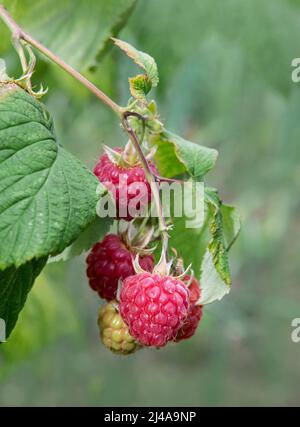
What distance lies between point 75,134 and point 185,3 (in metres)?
2.62

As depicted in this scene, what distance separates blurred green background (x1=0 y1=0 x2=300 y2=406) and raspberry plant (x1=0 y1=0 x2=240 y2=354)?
2.81 ft

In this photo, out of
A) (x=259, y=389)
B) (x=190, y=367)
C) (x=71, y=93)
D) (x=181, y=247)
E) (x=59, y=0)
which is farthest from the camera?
(x=190, y=367)

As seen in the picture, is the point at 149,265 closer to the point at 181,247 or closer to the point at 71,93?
the point at 181,247

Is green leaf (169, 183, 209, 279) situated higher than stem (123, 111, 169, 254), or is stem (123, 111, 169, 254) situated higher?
green leaf (169, 183, 209, 279)

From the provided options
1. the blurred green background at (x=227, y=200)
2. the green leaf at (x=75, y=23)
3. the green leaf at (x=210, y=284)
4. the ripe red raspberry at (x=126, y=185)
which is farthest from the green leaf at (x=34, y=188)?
the blurred green background at (x=227, y=200)

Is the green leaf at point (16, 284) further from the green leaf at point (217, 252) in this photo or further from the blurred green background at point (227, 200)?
the blurred green background at point (227, 200)

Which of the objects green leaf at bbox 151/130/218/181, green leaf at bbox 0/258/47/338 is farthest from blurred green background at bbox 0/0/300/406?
green leaf at bbox 0/258/47/338

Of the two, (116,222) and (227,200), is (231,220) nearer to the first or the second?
(116,222)

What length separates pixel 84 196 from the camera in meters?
0.85

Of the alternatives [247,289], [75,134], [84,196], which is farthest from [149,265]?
[247,289]

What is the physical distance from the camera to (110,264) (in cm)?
103

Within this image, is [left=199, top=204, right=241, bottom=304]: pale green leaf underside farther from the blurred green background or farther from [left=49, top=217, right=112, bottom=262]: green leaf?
the blurred green background

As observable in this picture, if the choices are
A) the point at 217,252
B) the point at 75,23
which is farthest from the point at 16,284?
the point at 75,23

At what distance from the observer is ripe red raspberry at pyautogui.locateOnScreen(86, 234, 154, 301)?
40.5 inches
